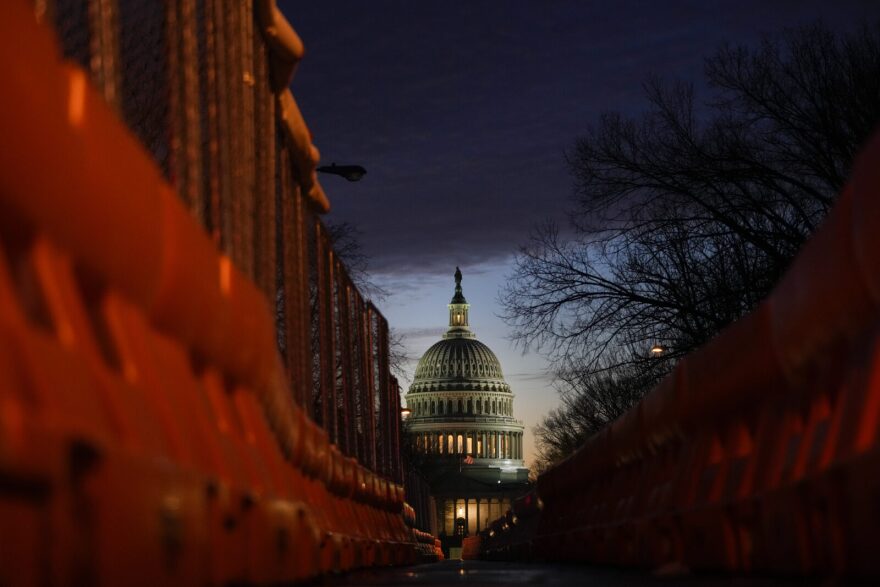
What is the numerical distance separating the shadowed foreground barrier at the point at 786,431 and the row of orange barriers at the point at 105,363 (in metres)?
2.09

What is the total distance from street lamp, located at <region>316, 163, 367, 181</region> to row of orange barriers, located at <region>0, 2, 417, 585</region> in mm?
20662

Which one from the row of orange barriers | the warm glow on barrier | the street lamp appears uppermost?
the street lamp

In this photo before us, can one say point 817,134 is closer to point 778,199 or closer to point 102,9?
point 778,199

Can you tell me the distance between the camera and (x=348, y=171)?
27.9 meters

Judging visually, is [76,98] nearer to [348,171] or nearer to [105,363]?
[105,363]

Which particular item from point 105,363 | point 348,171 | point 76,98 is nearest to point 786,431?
point 105,363

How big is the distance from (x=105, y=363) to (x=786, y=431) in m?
3.88

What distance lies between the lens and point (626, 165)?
1219 inches

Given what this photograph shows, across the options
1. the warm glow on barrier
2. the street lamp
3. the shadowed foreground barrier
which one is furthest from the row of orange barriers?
the street lamp

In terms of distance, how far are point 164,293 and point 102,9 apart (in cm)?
120

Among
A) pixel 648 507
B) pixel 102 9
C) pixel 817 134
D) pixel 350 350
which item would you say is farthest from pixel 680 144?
pixel 102 9

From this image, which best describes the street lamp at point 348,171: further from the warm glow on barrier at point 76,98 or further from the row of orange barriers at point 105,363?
the warm glow on barrier at point 76,98

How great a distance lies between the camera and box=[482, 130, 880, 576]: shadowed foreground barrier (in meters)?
5.56

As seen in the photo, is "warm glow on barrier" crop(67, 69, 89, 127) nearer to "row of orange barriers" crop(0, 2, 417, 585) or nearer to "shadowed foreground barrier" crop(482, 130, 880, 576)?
"row of orange barriers" crop(0, 2, 417, 585)
